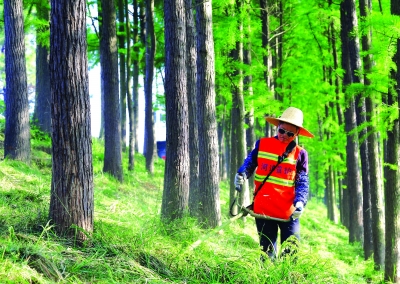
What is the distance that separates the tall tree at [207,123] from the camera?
9320 mm

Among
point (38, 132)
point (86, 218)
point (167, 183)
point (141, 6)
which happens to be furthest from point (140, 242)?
point (141, 6)

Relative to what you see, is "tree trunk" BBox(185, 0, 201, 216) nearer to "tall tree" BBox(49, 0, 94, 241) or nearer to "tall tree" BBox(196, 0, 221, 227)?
"tall tree" BBox(196, 0, 221, 227)

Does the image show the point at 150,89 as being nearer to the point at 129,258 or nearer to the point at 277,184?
the point at 277,184

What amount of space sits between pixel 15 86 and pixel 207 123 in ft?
16.1

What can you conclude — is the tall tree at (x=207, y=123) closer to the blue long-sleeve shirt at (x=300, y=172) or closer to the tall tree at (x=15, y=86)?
the blue long-sleeve shirt at (x=300, y=172)

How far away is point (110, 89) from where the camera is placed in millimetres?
13852

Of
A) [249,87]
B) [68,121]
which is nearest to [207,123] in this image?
[249,87]

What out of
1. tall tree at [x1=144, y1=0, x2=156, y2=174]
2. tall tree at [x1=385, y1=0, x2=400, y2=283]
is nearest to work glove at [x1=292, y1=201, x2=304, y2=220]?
tall tree at [x1=385, y1=0, x2=400, y2=283]

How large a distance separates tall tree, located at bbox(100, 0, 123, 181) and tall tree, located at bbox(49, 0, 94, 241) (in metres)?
8.35

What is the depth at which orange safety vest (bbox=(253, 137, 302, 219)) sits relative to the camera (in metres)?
5.87

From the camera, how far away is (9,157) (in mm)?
11297

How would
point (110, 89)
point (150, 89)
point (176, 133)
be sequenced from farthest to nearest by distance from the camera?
point (150, 89) → point (110, 89) → point (176, 133)

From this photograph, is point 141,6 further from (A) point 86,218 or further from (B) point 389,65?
(A) point 86,218

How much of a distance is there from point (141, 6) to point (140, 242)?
54.5 feet
